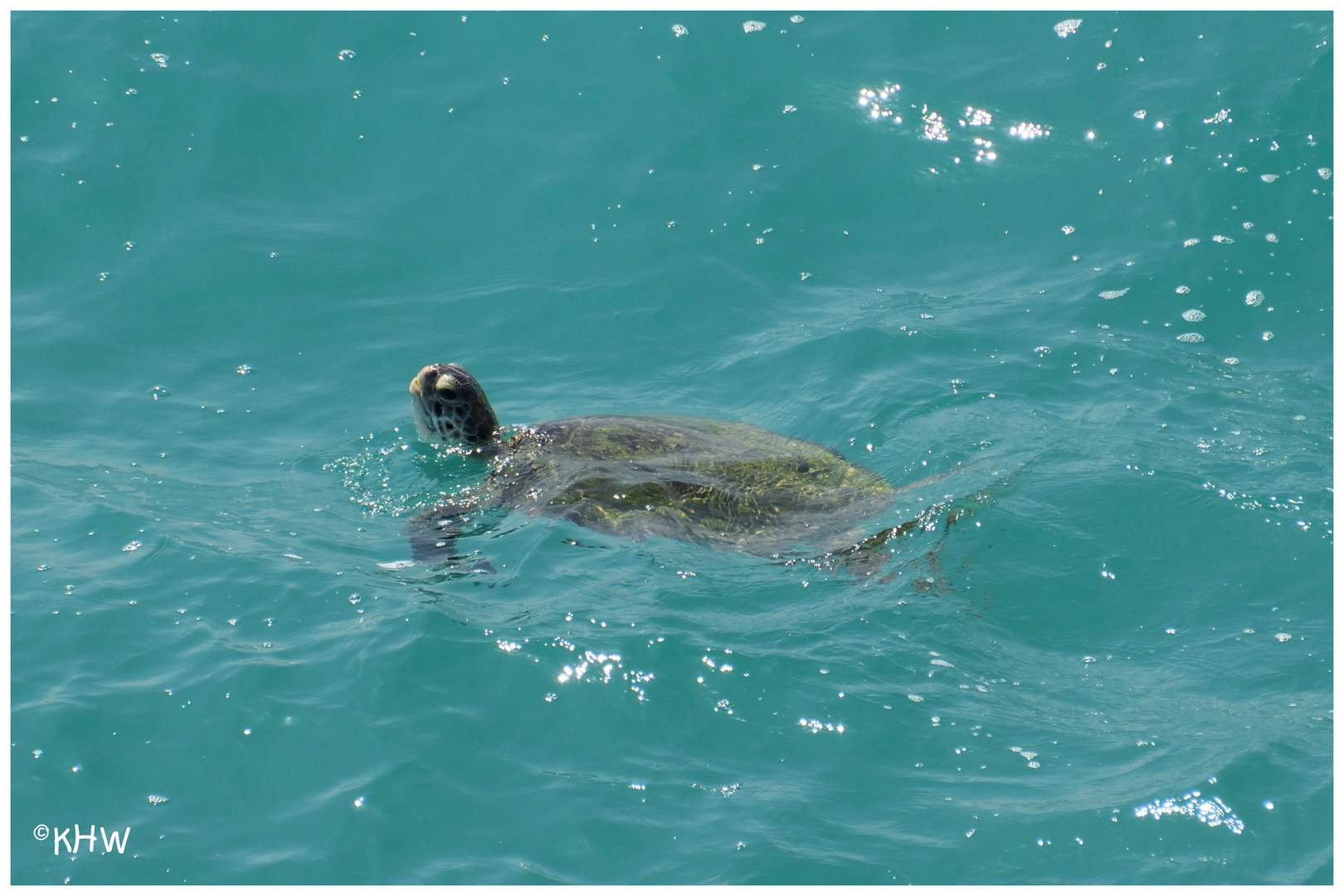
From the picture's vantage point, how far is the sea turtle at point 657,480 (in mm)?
6984

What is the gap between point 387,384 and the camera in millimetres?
9477

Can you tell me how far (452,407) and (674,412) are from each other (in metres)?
1.90

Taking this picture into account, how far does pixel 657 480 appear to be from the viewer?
24.0ft

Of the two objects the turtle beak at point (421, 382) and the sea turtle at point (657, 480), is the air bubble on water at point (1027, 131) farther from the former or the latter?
the turtle beak at point (421, 382)

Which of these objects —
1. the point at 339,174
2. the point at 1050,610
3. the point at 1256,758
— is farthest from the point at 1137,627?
the point at 339,174

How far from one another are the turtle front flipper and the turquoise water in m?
0.20

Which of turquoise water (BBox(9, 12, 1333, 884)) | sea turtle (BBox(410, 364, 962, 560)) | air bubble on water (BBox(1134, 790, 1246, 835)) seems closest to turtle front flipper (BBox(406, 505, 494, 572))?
sea turtle (BBox(410, 364, 962, 560))

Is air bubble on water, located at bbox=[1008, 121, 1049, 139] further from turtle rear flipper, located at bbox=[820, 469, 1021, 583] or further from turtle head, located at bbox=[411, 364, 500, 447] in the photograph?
turtle head, located at bbox=[411, 364, 500, 447]

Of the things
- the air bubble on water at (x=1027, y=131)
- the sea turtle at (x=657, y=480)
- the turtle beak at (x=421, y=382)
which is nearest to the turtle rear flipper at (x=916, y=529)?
the sea turtle at (x=657, y=480)

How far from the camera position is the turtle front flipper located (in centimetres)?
690

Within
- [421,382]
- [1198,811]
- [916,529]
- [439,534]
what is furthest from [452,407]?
[1198,811]

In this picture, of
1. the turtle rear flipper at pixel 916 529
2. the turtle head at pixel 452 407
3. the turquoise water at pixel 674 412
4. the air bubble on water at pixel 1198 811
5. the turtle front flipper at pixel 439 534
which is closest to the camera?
the air bubble on water at pixel 1198 811

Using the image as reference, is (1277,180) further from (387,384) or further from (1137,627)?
(387,384)

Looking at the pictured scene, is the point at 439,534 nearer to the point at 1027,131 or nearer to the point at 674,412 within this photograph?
the point at 674,412
